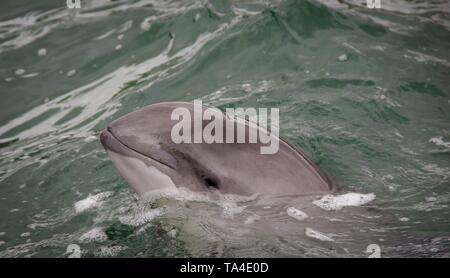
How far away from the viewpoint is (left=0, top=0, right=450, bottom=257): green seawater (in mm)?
4566

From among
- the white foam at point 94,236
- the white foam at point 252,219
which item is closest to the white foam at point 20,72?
the white foam at point 94,236

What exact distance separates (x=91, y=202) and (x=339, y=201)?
267 centimetres

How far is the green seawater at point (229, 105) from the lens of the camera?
4566 mm

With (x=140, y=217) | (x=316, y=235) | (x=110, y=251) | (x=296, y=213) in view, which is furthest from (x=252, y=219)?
(x=110, y=251)

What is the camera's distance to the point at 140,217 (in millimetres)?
5020

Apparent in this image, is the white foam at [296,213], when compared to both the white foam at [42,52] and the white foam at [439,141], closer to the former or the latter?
the white foam at [439,141]

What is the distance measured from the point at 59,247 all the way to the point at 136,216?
0.73 m

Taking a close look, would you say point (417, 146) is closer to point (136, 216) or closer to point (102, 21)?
point (136, 216)

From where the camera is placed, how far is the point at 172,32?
10.3m

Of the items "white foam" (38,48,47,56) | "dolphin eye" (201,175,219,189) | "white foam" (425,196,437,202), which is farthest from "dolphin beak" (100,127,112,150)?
"white foam" (38,48,47,56)

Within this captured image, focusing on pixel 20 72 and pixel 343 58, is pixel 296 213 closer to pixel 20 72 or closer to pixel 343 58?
pixel 343 58

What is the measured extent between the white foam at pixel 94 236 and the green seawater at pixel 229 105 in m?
0.02

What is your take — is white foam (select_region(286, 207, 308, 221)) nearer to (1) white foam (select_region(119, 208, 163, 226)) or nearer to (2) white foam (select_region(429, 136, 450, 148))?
(1) white foam (select_region(119, 208, 163, 226))

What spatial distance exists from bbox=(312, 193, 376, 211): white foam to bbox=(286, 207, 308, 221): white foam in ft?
0.46
